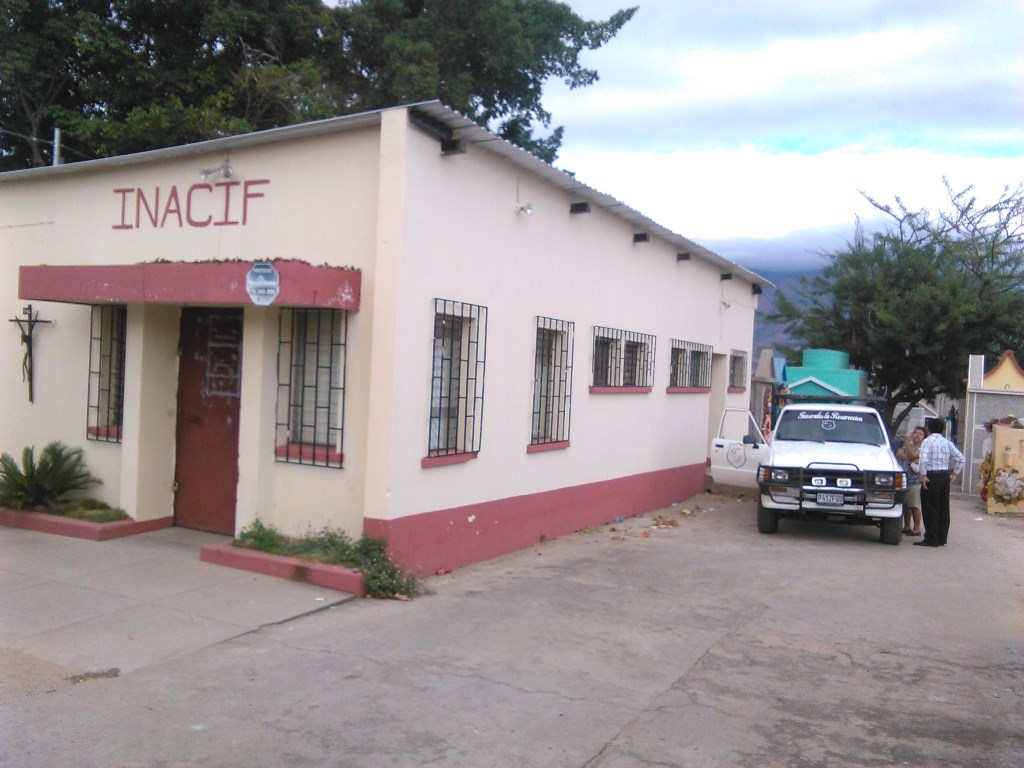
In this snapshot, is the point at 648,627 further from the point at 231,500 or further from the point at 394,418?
the point at 231,500

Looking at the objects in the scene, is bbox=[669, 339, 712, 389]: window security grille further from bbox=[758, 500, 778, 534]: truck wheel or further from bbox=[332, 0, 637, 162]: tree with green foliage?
bbox=[332, 0, 637, 162]: tree with green foliage

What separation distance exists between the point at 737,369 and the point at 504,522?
32.0ft

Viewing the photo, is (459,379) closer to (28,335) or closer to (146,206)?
(146,206)

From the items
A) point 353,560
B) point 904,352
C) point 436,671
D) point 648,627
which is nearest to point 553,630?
point 648,627

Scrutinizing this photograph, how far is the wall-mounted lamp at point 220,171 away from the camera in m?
8.70

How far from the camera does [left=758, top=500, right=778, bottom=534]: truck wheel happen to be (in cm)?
1183

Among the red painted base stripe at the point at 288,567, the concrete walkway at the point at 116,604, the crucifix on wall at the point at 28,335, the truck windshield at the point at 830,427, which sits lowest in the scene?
the concrete walkway at the point at 116,604

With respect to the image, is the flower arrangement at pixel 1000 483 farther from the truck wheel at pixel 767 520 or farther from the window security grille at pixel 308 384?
the window security grille at pixel 308 384

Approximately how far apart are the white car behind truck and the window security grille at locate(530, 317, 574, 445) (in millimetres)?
2818

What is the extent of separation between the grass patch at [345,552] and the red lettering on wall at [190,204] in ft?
9.85

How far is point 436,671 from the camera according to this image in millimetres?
5793

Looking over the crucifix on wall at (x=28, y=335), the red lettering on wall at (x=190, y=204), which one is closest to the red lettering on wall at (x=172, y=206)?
the red lettering on wall at (x=190, y=204)

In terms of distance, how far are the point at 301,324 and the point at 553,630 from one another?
366 cm

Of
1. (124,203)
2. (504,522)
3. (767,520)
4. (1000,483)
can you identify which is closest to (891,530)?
(767,520)
